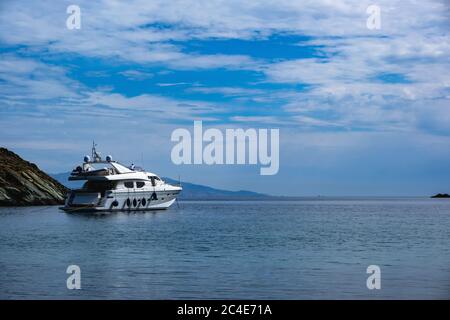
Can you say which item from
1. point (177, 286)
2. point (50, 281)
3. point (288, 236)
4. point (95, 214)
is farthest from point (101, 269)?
point (95, 214)

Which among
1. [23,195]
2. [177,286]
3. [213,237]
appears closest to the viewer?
[177,286]

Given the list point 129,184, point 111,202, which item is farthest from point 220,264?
point 129,184

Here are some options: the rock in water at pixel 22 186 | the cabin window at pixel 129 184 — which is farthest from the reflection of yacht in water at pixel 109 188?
the rock in water at pixel 22 186

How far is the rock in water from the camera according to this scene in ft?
390

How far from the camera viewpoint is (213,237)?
50.2 metres

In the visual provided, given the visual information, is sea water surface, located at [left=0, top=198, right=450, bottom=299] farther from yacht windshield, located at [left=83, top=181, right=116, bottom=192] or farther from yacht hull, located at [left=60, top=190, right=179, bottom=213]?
yacht windshield, located at [left=83, top=181, right=116, bottom=192]

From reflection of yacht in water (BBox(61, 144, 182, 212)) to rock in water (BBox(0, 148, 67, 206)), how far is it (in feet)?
141

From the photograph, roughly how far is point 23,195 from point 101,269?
98.3 m

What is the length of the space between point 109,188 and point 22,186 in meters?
50.6

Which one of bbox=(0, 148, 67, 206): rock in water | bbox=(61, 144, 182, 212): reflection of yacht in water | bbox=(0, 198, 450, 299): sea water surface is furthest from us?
bbox=(0, 148, 67, 206): rock in water

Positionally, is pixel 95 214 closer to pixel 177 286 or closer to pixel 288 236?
pixel 288 236

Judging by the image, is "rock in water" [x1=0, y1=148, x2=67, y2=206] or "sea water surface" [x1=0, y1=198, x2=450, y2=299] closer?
"sea water surface" [x1=0, y1=198, x2=450, y2=299]

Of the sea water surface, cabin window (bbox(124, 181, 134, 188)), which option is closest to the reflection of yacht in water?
cabin window (bbox(124, 181, 134, 188))
